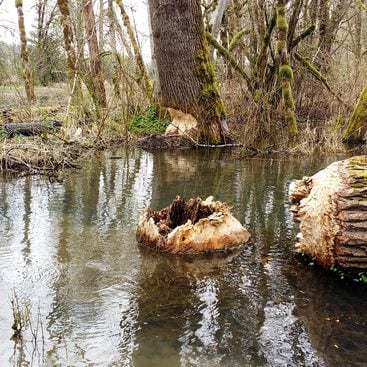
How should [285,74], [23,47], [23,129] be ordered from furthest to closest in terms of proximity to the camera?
[23,47] → [285,74] → [23,129]

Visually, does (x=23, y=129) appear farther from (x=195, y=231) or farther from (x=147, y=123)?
(x=195, y=231)

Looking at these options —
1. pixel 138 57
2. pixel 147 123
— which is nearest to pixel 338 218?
pixel 147 123

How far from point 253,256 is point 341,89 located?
33.9 feet

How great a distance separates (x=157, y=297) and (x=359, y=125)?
9074 millimetres

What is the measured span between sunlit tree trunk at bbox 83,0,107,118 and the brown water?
5859 mm

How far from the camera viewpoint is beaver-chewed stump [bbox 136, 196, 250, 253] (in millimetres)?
4168

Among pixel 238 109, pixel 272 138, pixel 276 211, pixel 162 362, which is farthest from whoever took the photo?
pixel 238 109

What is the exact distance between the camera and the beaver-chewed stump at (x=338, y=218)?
3.55 meters

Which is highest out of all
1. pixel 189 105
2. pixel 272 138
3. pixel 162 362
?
pixel 189 105

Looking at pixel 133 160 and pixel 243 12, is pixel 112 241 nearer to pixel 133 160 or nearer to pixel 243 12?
pixel 133 160

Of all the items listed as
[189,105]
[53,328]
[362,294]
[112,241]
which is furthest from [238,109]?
[53,328]

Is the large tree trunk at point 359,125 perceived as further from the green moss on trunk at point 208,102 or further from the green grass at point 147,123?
the green grass at point 147,123

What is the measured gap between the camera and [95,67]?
1320 cm

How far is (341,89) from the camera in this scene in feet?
43.3
